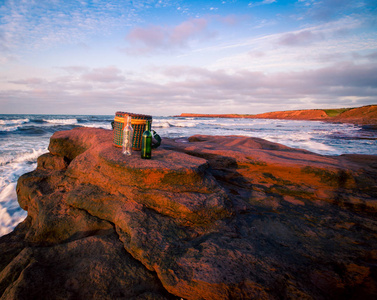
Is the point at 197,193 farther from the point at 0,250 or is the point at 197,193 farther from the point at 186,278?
the point at 0,250

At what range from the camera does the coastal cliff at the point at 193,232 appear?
1506 millimetres

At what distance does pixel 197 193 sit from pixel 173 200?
1.10 ft

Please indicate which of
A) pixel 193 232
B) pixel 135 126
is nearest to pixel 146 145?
pixel 135 126

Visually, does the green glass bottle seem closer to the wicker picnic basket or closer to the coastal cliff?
the coastal cliff

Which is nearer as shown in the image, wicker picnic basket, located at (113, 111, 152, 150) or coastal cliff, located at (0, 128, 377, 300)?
coastal cliff, located at (0, 128, 377, 300)

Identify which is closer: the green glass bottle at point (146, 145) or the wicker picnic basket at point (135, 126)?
the green glass bottle at point (146, 145)

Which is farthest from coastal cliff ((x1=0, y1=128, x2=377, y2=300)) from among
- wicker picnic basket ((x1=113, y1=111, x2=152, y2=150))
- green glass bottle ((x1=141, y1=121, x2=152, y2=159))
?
wicker picnic basket ((x1=113, y1=111, x2=152, y2=150))

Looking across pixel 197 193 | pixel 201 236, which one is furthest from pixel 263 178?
pixel 201 236

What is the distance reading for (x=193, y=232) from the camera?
6.74 ft

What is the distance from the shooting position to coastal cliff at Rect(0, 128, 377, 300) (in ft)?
4.94

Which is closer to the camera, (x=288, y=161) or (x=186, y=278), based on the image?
(x=186, y=278)

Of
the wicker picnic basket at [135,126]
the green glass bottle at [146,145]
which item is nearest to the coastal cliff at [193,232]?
Result: the green glass bottle at [146,145]

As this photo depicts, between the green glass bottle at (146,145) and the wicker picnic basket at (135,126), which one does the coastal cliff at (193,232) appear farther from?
the wicker picnic basket at (135,126)

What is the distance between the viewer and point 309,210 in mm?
2650
